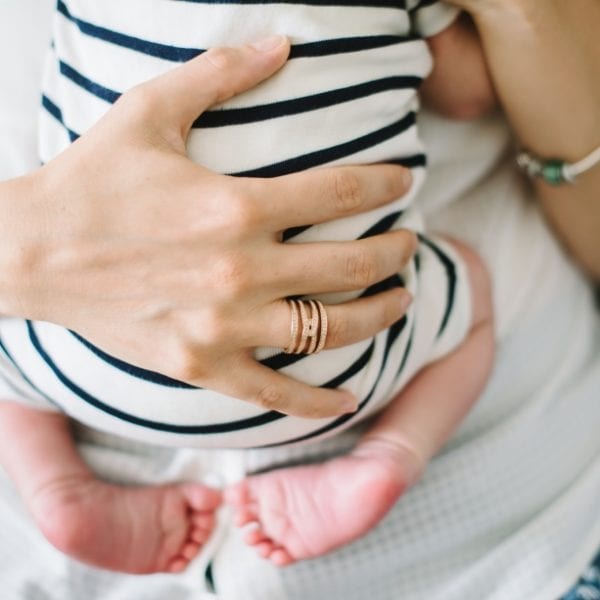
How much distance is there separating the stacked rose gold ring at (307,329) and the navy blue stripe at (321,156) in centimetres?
11

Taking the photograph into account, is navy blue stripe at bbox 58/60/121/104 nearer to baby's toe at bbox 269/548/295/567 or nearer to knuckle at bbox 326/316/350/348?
knuckle at bbox 326/316/350/348

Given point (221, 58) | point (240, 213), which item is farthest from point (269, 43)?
point (240, 213)

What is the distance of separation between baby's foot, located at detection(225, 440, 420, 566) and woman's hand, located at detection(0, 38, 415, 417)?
0.15 meters

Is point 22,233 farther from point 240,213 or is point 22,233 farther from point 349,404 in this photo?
point 349,404

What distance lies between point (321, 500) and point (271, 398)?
0.55 ft

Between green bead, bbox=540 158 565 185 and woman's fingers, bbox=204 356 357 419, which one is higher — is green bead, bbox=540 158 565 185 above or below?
above

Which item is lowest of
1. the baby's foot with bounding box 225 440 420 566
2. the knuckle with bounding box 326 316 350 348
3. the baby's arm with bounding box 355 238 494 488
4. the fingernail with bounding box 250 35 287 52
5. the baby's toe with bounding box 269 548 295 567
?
the baby's toe with bounding box 269 548 295 567

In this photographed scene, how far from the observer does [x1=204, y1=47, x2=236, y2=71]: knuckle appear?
611mm

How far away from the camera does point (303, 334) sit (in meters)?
0.63

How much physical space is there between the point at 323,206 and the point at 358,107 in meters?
0.10

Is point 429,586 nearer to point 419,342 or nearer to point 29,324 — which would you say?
point 419,342

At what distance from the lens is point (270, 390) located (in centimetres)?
64

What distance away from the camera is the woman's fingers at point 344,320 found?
0.63 meters

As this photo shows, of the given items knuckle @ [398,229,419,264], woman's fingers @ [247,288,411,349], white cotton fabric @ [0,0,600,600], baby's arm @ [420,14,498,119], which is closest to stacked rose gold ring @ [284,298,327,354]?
woman's fingers @ [247,288,411,349]
